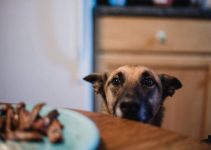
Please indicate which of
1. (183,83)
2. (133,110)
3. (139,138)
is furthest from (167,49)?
(139,138)

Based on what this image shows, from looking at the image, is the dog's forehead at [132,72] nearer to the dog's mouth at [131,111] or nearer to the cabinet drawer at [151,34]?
the dog's mouth at [131,111]

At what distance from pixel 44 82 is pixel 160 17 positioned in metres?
0.71

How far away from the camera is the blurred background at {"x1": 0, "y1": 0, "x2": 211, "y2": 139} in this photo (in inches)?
68.6

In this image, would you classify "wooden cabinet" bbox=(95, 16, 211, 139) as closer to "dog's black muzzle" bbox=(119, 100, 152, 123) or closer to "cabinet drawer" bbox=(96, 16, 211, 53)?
"cabinet drawer" bbox=(96, 16, 211, 53)

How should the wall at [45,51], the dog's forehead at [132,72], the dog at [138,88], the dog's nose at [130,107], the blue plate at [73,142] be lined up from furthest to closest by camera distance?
the wall at [45,51] → the dog's forehead at [132,72] → the dog at [138,88] → the dog's nose at [130,107] → the blue plate at [73,142]

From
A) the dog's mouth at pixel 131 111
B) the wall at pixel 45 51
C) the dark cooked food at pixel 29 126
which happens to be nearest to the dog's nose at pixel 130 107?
the dog's mouth at pixel 131 111

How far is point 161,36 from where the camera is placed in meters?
1.80

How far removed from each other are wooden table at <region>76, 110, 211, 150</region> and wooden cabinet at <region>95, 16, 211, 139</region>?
3.74 ft

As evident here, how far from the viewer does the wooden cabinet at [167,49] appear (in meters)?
1.79

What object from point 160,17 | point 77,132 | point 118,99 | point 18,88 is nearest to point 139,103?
point 118,99

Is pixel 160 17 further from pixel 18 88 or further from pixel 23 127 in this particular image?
pixel 23 127

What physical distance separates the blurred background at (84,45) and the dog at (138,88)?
48cm

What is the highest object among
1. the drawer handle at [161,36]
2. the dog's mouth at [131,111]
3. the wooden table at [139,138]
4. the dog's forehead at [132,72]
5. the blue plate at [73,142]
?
the drawer handle at [161,36]

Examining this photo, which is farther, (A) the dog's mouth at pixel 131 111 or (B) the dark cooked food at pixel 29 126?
(A) the dog's mouth at pixel 131 111
